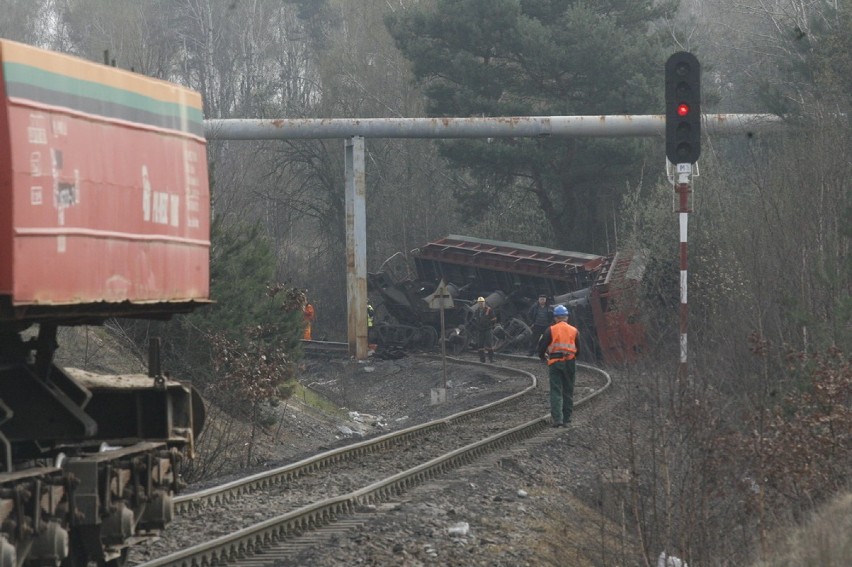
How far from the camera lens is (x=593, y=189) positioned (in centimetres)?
4344

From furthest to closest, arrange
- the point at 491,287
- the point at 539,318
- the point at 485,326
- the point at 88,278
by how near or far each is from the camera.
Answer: the point at 491,287 → the point at 485,326 → the point at 539,318 → the point at 88,278

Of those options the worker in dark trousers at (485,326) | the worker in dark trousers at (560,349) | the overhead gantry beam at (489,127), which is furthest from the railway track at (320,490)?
the overhead gantry beam at (489,127)

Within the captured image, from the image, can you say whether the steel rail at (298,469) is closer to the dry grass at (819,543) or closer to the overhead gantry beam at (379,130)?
the dry grass at (819,543)

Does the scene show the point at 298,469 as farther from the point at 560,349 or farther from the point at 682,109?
the point at 682,109

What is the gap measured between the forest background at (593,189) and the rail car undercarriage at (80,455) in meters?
2.16

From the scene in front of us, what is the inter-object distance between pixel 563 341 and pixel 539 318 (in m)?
13.9

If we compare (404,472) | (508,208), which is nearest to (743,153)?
(508,208)

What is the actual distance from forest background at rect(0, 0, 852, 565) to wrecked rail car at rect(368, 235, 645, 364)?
1.80 m

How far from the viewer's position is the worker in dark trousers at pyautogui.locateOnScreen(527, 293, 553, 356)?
3018cm

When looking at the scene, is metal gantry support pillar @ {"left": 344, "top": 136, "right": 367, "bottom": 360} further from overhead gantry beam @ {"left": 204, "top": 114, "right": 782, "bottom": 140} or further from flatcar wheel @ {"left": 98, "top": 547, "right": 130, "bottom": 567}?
flatcar wheel @ {"left": 98, "top": 547, "right": 130, "bottom": 567}

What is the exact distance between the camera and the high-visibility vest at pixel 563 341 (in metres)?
16.6

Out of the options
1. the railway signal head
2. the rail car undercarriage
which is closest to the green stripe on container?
the rail car undercarriage

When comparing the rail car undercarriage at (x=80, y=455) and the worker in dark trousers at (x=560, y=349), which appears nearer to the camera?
the rail car undercarriage at (x=80, y=455)

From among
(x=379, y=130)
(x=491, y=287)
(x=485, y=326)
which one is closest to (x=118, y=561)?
(x=485, y=326)
